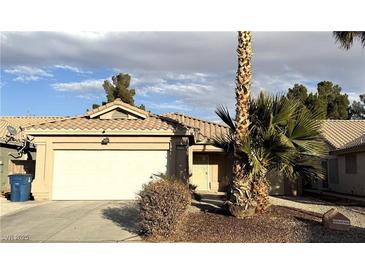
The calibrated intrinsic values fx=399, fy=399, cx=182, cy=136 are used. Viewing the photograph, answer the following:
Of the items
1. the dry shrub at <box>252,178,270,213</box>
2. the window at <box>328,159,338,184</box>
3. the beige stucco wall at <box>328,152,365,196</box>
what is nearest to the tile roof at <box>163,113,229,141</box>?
the window at <box>328,159,338,184</box>

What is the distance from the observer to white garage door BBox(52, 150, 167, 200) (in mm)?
15617

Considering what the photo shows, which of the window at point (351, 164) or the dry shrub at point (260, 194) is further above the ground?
the window at point (351, 164)

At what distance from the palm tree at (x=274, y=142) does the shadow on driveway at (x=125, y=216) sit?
3.35 meters

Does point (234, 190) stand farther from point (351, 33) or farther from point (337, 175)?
point (337, 175)

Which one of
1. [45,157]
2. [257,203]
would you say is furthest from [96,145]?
[257,203]

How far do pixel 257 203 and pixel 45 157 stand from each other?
882 centimetres

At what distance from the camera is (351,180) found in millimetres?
19219

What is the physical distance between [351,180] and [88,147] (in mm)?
12465

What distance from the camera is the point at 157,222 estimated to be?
868 centimetres

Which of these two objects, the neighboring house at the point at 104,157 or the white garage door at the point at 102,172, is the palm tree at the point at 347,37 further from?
the white garage door at the point at 102,172

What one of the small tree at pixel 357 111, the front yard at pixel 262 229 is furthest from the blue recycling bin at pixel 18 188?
the small tree at pixel 357 111

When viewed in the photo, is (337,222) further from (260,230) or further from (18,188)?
(18,188)

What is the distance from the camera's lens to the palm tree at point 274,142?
11.0 metres

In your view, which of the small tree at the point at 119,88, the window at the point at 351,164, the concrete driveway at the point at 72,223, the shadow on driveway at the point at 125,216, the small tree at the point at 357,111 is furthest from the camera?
the small tree at the point at 357,111
